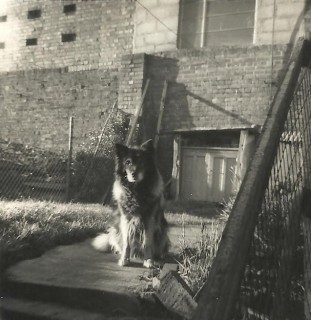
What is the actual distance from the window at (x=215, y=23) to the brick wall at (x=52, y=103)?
2.24 meters

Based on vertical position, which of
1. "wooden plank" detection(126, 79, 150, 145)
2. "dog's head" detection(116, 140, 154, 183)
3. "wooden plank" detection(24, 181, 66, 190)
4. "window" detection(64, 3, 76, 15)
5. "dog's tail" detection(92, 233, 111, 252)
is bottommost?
"dog's tail" detection(92, 233, 111, 252)

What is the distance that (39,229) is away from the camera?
188 inches

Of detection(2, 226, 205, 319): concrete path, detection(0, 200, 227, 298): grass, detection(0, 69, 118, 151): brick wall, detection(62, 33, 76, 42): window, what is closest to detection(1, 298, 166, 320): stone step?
detection(2, 226, 205, 319): concrete path

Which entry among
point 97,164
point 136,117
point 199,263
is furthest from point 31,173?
point 199,263

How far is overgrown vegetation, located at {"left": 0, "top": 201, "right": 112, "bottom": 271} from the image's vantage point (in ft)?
13.4

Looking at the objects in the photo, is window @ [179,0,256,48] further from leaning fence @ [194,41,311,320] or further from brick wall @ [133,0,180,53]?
leaning fence @ [194,41,311,320]

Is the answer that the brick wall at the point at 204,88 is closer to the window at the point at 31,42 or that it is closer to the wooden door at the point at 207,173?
the wooden door at the point at 207,173

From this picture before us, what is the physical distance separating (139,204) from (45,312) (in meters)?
1.48

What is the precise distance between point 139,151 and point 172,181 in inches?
217

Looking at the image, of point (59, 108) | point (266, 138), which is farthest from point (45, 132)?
point (266, 138)

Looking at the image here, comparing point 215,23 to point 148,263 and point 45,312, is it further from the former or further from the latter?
point 45,312

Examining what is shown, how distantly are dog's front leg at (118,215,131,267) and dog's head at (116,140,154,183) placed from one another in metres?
0.44

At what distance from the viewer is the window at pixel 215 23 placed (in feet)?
32.5

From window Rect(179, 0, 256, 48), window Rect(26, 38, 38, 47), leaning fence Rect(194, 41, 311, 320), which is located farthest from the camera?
window Rect(26, 38, 38, 47)
